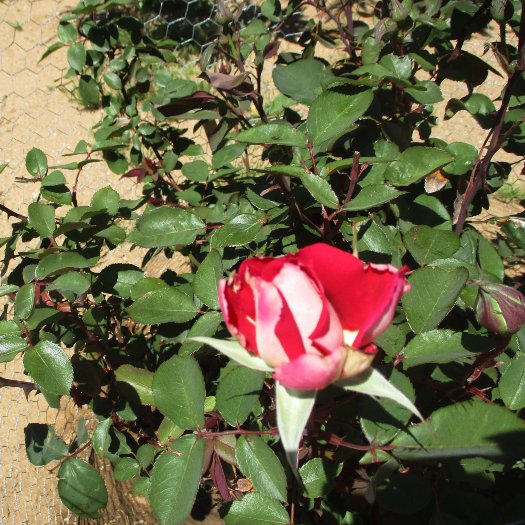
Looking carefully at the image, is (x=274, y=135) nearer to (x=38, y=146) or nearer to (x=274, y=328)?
(x=274, y=328)

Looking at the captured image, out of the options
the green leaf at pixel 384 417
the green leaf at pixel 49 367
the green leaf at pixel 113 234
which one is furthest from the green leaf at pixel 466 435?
the green leaf at pixel 113 234

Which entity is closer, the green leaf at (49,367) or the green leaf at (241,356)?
the green leaf at (241,356)

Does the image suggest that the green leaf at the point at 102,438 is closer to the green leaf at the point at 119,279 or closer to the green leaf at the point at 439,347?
the green leaf at the point at 119,279

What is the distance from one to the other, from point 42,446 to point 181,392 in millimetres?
283

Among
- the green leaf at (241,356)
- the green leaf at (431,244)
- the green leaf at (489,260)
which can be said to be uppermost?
the green leaf at (241,356)

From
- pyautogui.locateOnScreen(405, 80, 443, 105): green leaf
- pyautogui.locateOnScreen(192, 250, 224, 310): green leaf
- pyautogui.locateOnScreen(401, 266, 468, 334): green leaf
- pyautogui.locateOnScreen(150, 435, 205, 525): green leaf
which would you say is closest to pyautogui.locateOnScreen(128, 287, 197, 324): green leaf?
pyautogui.locateOnScreen(192, 250, 224, 310): green leaf

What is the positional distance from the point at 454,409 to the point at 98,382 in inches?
18.2

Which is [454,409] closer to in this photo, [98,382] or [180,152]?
[98,382]

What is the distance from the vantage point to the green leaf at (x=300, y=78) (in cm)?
83

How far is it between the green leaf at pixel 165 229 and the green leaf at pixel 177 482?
0.27 meters

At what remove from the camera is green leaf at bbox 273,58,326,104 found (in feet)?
2.72

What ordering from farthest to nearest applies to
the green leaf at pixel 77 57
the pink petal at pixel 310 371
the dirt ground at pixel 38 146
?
the dirt ground at pixel 38 146 < the green leaf at pixel 77 57 < the pink petal at pixel 310 371

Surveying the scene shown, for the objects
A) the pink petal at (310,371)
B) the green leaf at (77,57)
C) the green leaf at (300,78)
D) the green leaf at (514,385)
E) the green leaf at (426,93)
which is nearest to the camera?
the pink petal at (310,371)

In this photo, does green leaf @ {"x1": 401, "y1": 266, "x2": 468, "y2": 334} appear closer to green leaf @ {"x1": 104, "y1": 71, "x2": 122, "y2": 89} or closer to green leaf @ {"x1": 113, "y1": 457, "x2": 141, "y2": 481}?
green leaf @ {"x1": 113, "y1": 457, "x2": 141, "y2": 481}
